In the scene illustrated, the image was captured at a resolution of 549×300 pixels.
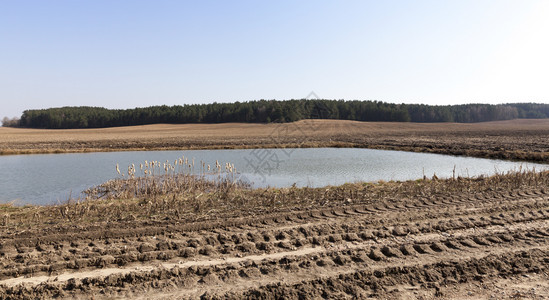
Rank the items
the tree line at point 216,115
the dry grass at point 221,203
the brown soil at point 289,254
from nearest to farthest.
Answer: the brown soil at point 289,254
the dry grass at point 221,203
the tree line at point 216,115

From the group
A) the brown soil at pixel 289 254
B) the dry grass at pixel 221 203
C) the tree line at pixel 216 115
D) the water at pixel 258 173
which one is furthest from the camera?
the tree line at pixel 216 115

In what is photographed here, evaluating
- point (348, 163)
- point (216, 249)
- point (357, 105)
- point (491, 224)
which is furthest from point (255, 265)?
point (357, 105)

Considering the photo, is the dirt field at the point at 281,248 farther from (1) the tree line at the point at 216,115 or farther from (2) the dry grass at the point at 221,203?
(1) the tree line at the point at 216,115

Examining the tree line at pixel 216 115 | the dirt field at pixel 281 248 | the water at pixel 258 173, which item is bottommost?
the water at pixel 258 173

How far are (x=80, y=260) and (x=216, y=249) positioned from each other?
82.6 inches

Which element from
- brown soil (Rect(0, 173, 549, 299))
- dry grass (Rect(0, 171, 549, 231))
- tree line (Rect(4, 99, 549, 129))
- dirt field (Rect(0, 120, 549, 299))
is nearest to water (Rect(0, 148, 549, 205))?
dry grass (Rect(0, 171, 549, 231))

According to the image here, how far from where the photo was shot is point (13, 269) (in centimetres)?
489

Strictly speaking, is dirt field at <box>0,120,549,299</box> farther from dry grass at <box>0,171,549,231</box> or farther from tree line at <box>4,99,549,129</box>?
tree line at <box>4,99,549,129</box>

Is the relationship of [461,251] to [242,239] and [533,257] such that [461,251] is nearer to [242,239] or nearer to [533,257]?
[533,257]

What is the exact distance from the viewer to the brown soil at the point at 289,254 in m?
4.52

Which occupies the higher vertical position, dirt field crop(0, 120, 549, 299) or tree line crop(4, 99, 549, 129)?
tree line crop(4, 99, 549, 129)

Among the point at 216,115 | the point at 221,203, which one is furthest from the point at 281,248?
the point at 216,115

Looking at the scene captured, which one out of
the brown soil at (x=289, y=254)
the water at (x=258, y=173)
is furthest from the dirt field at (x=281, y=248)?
the water at (x=258, y=173)

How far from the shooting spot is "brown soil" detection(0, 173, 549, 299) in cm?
452
